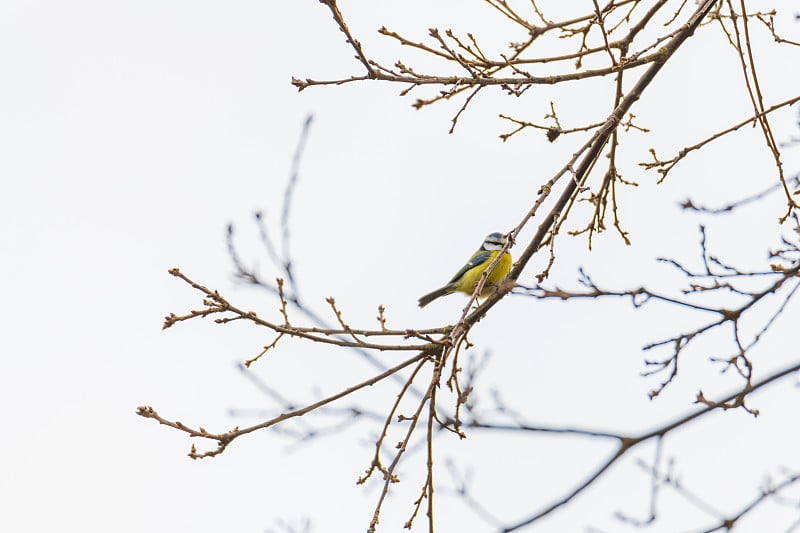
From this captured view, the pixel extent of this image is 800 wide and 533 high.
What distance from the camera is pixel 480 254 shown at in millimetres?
10836

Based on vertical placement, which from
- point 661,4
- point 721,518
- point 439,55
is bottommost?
point 721,518

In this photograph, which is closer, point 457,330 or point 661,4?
point 457,330

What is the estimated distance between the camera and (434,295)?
1031 cm

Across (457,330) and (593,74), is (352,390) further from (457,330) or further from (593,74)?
(593,74)

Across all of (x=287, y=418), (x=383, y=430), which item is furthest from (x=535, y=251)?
(x=287, y=418)

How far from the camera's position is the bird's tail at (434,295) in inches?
404

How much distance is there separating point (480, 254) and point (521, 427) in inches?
292

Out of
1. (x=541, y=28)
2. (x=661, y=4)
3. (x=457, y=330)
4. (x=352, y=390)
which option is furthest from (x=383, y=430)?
(x=661, y=4)

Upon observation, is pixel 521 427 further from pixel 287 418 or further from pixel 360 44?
pixel 360 44

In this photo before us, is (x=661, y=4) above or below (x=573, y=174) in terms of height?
above

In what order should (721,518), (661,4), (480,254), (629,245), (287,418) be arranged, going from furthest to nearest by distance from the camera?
(480,254) → (629,245) → (661,4) → (287,418) → (721,518)

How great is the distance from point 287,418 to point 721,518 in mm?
1649

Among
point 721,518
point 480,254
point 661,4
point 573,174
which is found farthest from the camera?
point 480,254

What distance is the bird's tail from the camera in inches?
404
